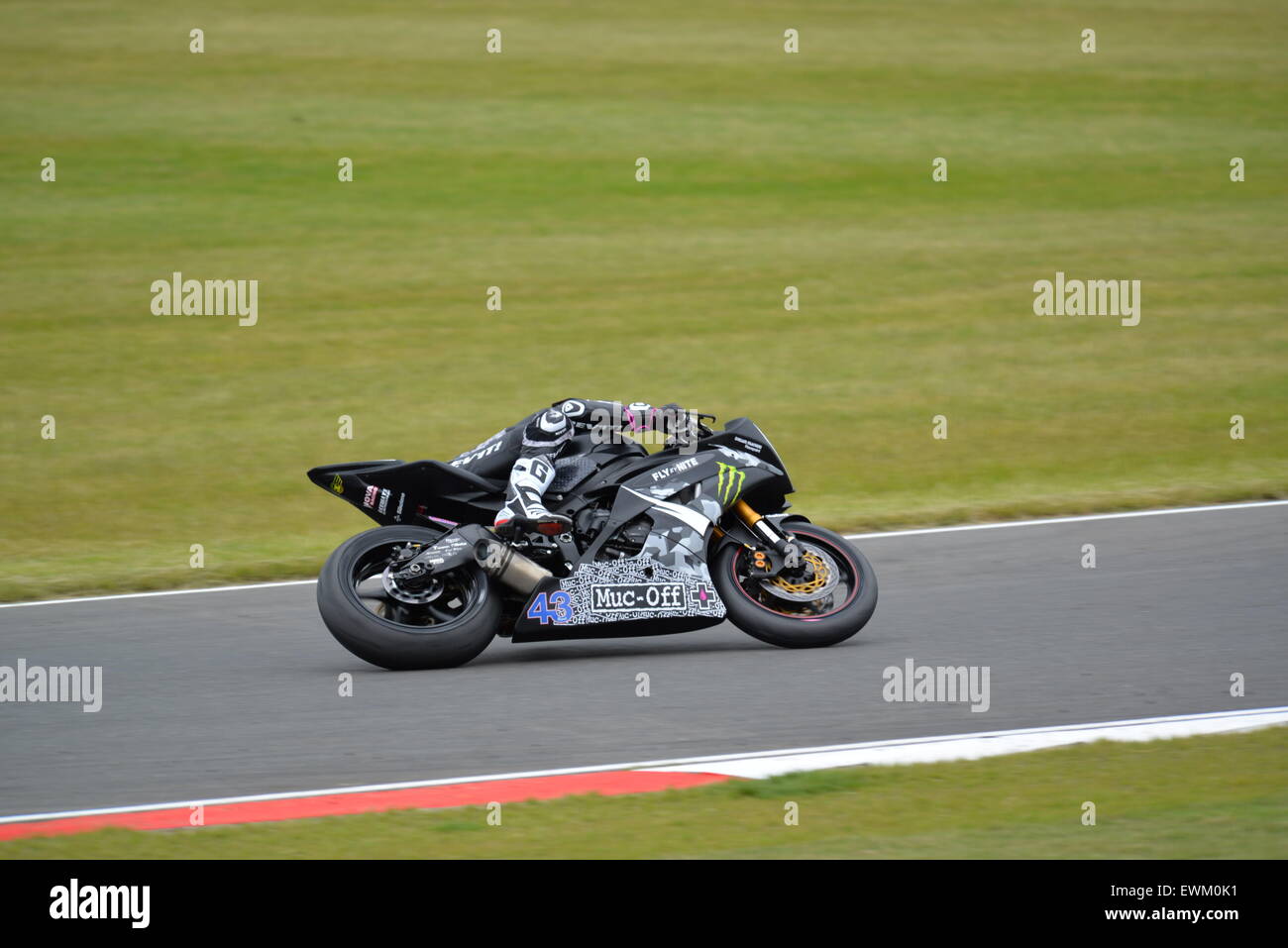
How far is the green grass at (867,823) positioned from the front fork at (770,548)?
211cm

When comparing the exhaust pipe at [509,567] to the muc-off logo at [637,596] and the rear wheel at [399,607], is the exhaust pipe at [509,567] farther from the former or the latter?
the muc-off logo at [637,596]

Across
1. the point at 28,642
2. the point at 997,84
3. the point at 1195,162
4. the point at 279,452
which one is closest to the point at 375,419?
the point at 279,452

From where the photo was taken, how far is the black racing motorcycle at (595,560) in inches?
329

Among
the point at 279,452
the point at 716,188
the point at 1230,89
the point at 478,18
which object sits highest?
the point at 478,18

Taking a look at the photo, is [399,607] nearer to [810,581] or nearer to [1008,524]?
[810,581]

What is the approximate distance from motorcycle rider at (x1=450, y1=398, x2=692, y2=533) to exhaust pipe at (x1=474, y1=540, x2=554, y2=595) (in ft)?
0.42

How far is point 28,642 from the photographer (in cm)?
928

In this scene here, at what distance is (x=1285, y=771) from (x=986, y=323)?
1348 cm

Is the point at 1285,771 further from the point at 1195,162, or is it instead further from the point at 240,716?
the point at 1195,162

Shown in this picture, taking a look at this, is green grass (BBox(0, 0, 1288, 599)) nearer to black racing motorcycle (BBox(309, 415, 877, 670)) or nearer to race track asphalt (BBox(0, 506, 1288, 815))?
race track asphalt (BBox(0, 506, 1288, 815))

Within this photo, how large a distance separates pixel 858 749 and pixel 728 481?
7.14ft

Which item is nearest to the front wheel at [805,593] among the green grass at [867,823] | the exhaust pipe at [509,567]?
the exhaust pipe at [509,567]

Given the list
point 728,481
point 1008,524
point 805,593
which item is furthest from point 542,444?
point 1008,524

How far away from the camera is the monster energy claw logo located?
875 centimetres
